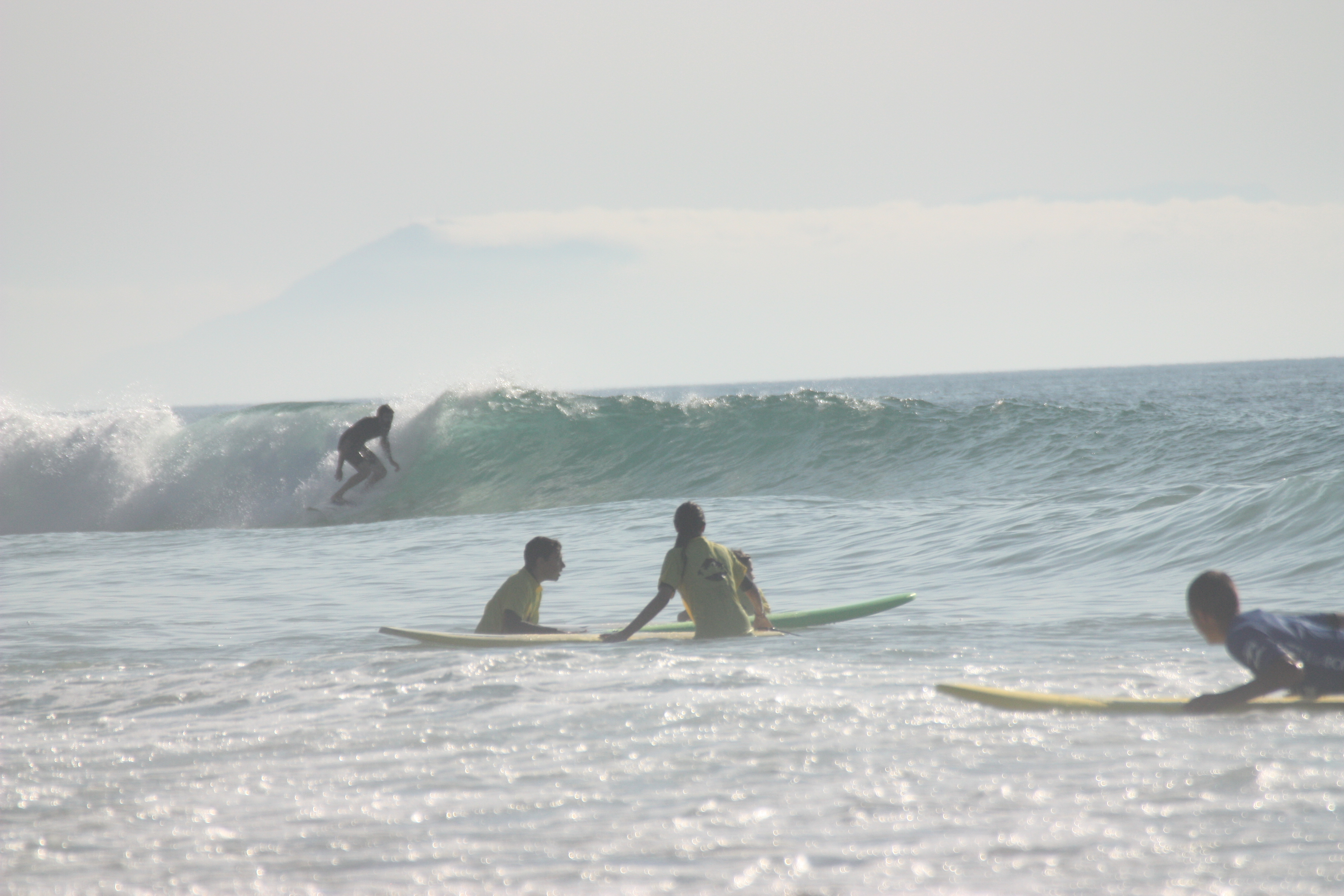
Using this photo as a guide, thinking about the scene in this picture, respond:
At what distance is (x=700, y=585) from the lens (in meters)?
6.74

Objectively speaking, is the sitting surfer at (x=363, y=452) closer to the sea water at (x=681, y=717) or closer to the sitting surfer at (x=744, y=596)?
the sea water at (x=681, y=717)

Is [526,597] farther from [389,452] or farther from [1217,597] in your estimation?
[389,452]

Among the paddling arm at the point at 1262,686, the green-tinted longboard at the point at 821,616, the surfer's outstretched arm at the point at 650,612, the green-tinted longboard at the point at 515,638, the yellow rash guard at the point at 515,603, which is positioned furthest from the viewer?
the green-tinted longboard at the point at 821,616

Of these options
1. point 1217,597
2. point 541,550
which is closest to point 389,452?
point 541,550

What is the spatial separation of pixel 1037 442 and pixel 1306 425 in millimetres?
4715

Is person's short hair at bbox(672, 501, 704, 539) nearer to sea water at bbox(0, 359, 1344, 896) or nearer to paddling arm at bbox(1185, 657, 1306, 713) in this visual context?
sea water at bbox(0, 359, 1344, 896)

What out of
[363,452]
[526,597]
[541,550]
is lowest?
[526,597]

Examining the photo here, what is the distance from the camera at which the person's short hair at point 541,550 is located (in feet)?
22.0

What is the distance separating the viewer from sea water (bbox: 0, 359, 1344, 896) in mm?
3156

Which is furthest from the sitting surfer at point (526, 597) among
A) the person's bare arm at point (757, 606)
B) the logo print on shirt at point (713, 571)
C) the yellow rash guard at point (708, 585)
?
A: the person's bare arm at point (757, 606)

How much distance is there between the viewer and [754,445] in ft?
68.3

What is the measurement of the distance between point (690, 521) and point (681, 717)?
200 cm

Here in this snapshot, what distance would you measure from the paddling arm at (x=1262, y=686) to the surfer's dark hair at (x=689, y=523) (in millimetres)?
3022

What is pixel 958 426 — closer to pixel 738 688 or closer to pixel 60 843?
pixel 738 688
